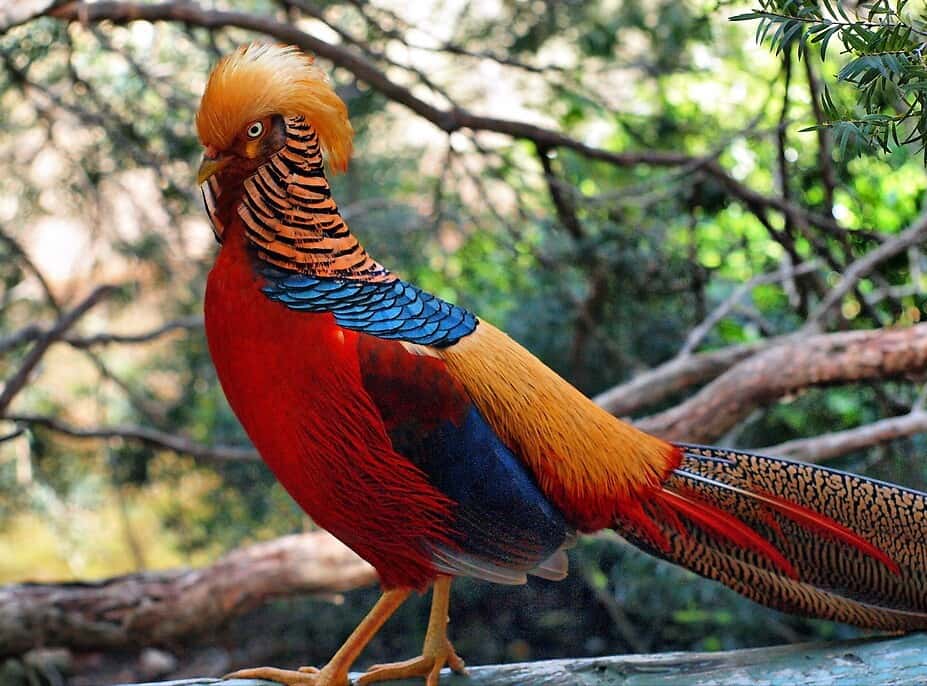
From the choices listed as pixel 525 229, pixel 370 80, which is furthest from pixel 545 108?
pixel 370 80

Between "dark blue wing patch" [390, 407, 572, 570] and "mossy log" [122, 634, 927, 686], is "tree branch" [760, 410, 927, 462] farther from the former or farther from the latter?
"dark blue wing patch" [390, 407, 572, 570]

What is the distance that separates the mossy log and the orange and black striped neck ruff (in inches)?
42.6

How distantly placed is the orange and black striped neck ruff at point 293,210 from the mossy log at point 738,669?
108cm

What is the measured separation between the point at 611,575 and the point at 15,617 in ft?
8.54

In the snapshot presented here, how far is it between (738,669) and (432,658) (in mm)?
787

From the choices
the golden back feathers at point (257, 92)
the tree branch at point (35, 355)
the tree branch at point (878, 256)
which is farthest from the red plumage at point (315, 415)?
the tree branch at point (878, 256)

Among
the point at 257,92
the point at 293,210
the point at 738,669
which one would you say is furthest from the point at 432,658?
the point at 257,92

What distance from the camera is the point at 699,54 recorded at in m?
6.37

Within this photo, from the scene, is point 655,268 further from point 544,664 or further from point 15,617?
point 15,617

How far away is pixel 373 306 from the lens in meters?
2.37

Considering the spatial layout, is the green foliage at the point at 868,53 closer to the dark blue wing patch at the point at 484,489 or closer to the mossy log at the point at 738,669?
the dark blue wing patch at the point at 484,489

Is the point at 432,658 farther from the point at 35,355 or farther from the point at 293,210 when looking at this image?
the point at 35,355

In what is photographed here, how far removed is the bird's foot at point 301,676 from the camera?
2.53m

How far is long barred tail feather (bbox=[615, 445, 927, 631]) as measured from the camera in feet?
8.39
